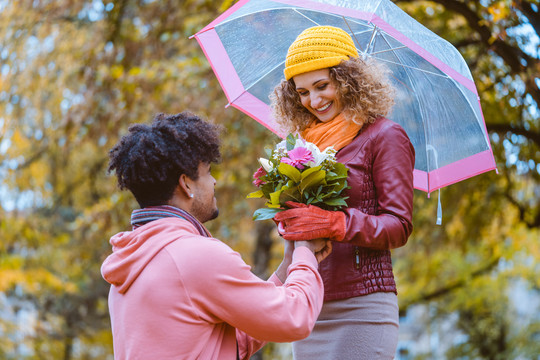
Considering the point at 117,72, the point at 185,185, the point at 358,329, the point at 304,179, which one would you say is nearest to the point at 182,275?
the point at 185,185

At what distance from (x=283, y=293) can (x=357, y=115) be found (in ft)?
2.92

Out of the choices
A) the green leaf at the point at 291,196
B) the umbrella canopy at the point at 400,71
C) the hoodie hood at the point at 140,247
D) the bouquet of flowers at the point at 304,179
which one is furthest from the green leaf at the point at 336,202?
the umbrella canopy at the point at 400,71

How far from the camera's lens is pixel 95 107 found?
7219 mm

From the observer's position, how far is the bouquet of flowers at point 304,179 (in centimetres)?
234

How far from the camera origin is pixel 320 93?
268 cm

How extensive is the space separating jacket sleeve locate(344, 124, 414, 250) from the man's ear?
63 cm

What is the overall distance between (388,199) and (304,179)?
0.36 meters

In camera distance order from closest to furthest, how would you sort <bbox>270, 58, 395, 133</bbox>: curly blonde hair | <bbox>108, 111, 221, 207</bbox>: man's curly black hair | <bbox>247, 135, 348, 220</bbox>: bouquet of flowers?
1. <bbox>108, 111, 221, 207</bbox>: man's curly black hair
2. <bbox>247, 135, 348, 220</bbox>: bouquet of flowers
3. <bbox>270, 58, 395, 133</bbox>: curly blonde hair

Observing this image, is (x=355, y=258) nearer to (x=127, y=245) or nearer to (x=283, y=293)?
(x=283, y=293)

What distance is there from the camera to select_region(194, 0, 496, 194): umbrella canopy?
117 inches

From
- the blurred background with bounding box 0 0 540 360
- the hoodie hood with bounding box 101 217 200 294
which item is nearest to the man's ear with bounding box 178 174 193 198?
the hoodie hood with bounding box 101 217 200 294

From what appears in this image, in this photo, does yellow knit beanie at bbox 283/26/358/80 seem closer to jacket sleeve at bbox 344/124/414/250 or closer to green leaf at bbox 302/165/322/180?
jacket sleeve at bbox 344/124/414/250

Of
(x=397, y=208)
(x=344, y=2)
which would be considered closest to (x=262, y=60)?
(x=344, y=2)

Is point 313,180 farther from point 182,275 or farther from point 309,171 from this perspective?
point 182,275
